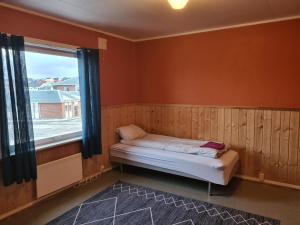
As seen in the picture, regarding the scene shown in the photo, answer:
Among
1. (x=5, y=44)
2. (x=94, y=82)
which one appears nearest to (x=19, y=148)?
(x=5, y=44)

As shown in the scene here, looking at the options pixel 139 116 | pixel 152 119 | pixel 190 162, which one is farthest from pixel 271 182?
pixel 139 116

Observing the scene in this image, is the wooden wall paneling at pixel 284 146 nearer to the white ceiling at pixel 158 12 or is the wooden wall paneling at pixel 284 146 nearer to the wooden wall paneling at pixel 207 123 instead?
the wooden wall paneling at pixel 207 123

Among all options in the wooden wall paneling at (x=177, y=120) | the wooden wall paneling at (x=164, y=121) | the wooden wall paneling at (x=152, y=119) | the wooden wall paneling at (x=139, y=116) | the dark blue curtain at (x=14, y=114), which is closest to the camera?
the dark blue curtain at (x=14, y=114)

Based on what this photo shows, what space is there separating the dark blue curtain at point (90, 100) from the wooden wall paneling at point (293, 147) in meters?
2.73

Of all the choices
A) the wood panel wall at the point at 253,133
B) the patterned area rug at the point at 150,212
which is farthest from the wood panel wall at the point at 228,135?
the patterned area rug at the point at 150,212

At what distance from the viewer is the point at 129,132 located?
4.08m

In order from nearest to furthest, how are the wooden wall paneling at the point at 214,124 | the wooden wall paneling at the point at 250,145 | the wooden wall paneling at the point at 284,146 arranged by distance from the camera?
the wooden wall paneling at the point at 284,146 < the wooden wall paneling at the point at 250,145 < the wooden wall paneling at the point at 214,124

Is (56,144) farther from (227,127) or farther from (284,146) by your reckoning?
(284,146)

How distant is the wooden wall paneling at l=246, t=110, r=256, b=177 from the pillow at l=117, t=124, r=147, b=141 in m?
1.72

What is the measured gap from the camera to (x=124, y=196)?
122 inches

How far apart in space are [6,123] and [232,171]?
282 cm

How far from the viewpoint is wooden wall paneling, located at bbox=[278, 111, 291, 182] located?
10.7ft

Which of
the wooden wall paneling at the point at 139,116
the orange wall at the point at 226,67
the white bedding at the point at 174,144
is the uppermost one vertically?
the orange wall at the point at 226,67

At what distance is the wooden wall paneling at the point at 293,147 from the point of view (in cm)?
321
